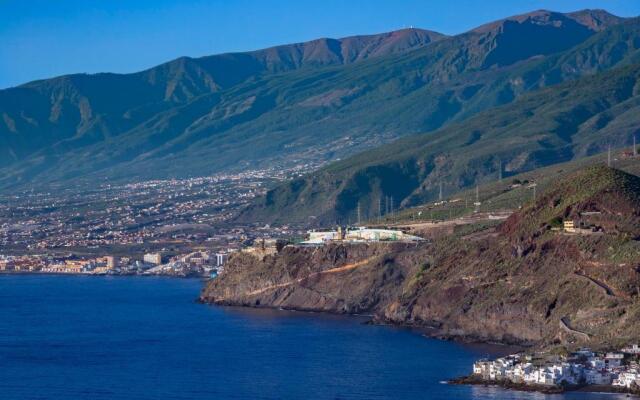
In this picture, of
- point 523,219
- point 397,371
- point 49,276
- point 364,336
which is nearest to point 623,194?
point 523,219

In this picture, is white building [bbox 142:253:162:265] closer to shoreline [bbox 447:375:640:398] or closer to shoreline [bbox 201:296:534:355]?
shoreline [bbox 201:296:534:355]

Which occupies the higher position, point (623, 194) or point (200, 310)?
point (623, 194)

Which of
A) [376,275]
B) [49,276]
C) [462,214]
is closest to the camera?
[376,275]

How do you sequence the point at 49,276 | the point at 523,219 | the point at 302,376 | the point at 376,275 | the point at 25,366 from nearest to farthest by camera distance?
the point at 302,376 → the point at 25,366 → the point at 523,219 → the point at 376,275 → the point at 49,276

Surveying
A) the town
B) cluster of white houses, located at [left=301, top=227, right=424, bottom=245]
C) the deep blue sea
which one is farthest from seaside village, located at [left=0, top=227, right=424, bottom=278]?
the town

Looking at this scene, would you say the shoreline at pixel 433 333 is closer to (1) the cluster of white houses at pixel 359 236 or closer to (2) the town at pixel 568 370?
(1) the cluster of white houses at pixel 359 236

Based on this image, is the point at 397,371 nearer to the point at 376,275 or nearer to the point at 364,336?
the point at 364,336

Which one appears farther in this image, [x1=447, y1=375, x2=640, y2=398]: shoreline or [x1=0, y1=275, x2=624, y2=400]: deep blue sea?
[x1=0, y1=275, x2=624, y2=400]: deep blue sea

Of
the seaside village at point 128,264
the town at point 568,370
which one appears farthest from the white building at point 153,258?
the town at point 568,370
